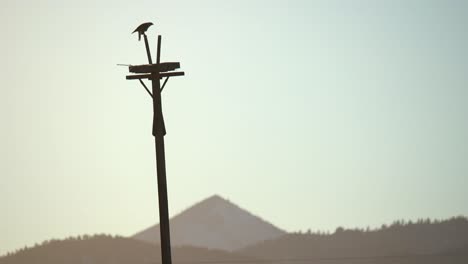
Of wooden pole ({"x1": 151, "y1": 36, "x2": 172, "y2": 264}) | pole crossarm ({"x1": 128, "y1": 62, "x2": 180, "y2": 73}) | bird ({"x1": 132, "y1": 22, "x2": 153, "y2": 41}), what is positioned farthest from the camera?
bird ({"x1": 132, "y1": 22, "x2": 153, "y2": 41})

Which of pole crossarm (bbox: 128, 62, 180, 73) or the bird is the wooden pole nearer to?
pole crossarm (bbox: 128, 62, 180, 73)

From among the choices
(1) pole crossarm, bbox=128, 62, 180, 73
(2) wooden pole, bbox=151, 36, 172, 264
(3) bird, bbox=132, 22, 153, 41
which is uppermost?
(3) bird, bbox=132, 22, 153, 41

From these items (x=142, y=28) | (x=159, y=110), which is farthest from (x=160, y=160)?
(x=142, y=28)

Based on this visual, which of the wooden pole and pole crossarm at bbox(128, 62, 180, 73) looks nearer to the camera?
the wooden pole

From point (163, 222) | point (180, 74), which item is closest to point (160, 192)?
point (163, 222)

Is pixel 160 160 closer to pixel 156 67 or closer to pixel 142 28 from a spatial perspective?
pixel 156 67

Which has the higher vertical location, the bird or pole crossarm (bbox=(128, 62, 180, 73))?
the bird

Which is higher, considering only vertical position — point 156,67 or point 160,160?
point 156,67

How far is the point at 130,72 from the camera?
3419cm

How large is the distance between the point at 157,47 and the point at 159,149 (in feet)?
9.37

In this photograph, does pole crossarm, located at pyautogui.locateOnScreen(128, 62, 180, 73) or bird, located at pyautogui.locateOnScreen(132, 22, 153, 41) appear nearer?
pole crossarm, located at pyautogui.locateOnScreen(128, 62, 180, 73)

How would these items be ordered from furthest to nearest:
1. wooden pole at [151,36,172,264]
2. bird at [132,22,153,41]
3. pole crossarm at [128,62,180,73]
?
bird at [132,22,153,41] < pole crossarm at [128,62,180,73] < wooden pole at [151,36,172,264]

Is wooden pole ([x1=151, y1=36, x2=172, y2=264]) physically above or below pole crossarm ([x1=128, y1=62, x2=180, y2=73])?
below

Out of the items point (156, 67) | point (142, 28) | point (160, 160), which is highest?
point (142, 28)
